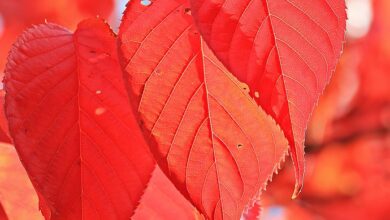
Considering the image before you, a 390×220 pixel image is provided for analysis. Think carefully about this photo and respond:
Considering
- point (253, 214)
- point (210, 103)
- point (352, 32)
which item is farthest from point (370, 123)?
point (210, 103)

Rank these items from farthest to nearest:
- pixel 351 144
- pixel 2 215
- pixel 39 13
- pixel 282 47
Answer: pixel 351 144 < pixel 39 13 < pixel 2 215 < pixel 282 47

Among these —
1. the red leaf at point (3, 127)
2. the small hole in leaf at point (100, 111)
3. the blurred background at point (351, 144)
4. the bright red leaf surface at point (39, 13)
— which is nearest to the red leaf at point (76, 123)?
the small hole in leaf at point (100, 111)

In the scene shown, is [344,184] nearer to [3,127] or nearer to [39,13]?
[39,13]

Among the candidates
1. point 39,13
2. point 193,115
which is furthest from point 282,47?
point 39,13

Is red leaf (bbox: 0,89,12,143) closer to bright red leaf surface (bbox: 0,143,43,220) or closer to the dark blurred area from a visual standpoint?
bright red leaf surface (bbox: 0,143,43,220)

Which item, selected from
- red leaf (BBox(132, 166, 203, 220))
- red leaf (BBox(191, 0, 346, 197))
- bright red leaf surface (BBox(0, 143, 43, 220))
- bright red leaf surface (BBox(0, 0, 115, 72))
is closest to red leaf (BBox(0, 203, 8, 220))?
bright red leaf surface (BBox(0, 143, 43, 220))

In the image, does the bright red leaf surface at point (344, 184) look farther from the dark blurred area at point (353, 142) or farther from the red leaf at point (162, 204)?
the red leaf at point (162, 204)
